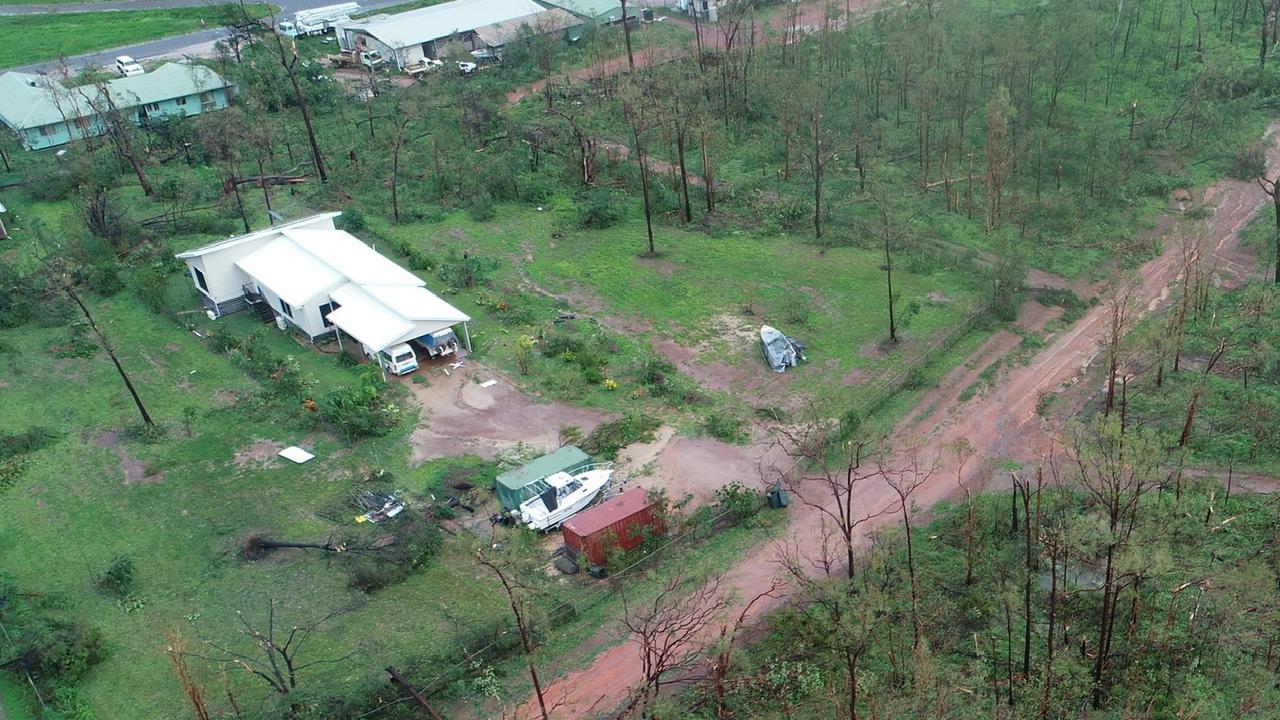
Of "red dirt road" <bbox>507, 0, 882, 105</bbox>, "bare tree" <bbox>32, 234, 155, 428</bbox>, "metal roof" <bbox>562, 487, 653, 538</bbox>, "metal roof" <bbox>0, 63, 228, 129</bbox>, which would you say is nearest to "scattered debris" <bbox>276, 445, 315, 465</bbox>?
"metal roof" <bbox>562, 487, 653, 538</bbox>

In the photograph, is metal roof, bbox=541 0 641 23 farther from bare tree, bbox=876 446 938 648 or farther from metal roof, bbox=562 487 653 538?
Answer: metal roof, bbox=562 487 653 538

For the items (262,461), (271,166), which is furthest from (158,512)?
(271,166)

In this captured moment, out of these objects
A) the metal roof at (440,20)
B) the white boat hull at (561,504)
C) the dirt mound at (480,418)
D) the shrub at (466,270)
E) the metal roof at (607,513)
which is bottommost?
the white boat hull at (561,504)

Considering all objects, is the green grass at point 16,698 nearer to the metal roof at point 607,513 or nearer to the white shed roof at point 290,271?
the metal roof at point 607,513

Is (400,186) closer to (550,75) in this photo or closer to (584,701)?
(550,75)

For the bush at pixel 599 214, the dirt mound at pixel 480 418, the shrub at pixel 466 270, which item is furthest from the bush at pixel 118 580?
the bush at pixel 599 214
